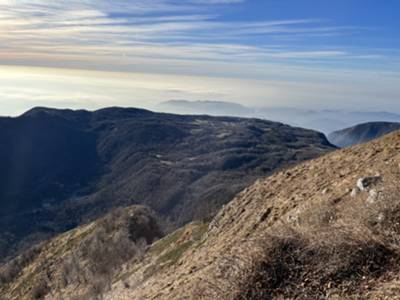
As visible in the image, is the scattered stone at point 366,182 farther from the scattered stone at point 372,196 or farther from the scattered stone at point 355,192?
the scattered stone at point 372,196

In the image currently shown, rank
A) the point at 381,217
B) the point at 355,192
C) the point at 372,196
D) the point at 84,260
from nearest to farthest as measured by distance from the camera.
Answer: the point at 381,217 < the point at 372,196 < the point at 355,192 < the point at 84,260

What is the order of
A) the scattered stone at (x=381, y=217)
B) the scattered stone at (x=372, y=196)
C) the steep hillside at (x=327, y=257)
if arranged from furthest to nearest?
the scattered stone at (x=372, y=196)
the scattered stone at (x=381, y=217)
the steep hillside at (x=327, y=257)

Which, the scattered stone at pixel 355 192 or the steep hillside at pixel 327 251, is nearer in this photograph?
the steep hillside at pixel 327 251

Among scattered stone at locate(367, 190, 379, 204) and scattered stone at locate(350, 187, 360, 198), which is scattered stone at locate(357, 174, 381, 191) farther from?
scattered stone at locate(367, 190, 379, 204)

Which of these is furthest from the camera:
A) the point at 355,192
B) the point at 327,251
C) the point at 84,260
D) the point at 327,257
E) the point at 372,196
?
the point at 84,260

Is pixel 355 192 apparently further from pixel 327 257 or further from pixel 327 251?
pixel 327 257

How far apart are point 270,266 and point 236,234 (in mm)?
14135

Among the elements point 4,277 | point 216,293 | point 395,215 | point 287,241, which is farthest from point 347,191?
point 4,277

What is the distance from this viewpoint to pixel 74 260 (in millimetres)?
76250

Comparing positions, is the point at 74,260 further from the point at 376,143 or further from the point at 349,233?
the point at 349,233

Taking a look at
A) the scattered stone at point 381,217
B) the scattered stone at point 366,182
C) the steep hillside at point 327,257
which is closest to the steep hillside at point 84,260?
the scattered stone at point 366,182

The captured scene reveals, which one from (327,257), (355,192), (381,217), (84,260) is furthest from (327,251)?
(84,260)

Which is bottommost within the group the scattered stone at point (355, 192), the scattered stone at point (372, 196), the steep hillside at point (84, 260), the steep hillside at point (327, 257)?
the steep hillside at point (84, 260)

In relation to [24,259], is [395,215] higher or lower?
higher
